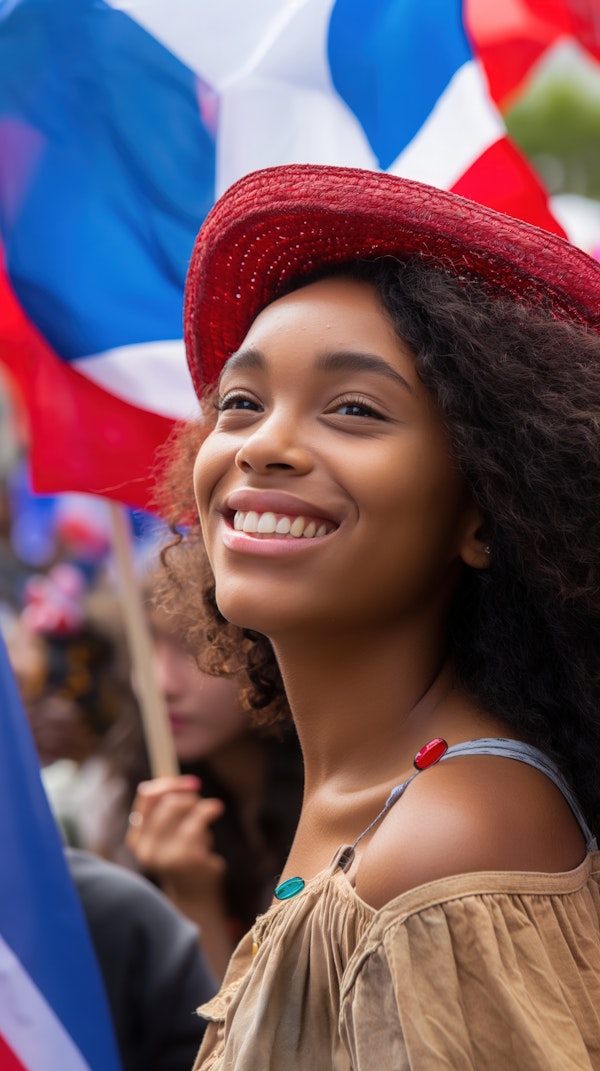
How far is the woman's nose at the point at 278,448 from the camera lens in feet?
5.43

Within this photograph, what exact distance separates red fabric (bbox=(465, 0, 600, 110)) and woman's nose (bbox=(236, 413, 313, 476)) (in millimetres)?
1896

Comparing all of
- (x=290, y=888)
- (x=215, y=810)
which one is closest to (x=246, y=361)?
(x=290, y=888)

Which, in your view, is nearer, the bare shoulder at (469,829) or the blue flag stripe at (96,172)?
the bare shoulder at (469,829)

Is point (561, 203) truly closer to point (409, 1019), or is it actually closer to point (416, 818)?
point (416, 818)

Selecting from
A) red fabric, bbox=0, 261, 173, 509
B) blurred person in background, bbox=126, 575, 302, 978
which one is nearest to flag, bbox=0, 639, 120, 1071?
blurred person in background, bbox=126, 575, 302, 978

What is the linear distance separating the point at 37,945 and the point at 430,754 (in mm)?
1224

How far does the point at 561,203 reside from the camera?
131 inches

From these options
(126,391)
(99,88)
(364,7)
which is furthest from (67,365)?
(364,7)

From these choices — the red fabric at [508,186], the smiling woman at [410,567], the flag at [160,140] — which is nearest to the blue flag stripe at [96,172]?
the flag at [160,140]

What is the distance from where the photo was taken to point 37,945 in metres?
2.45

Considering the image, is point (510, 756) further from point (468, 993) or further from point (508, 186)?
point (508, 186)

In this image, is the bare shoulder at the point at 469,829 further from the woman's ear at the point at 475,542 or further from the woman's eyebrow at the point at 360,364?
the woman's eyebrow at the point at 360,364

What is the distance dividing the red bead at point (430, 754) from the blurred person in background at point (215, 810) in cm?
176

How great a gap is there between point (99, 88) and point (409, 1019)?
2697 mm
